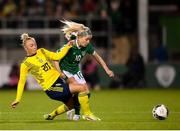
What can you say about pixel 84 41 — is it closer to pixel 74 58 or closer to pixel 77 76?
pixel 74 58

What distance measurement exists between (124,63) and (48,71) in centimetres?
1611

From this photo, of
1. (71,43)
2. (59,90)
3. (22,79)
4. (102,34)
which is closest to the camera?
(22,79)

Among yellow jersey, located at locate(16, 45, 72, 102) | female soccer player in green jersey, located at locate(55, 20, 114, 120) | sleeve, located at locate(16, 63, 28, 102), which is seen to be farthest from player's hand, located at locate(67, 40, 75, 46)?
sleeve, located at locate(16, 63, 28, 102)

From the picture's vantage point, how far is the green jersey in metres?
14.8

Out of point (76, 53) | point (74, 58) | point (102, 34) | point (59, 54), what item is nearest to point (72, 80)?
point (74, 58)

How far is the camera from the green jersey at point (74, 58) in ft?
48.4

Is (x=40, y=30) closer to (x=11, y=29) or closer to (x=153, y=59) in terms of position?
(x=11, y=29)

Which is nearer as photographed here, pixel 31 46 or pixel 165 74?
pixel 31 46

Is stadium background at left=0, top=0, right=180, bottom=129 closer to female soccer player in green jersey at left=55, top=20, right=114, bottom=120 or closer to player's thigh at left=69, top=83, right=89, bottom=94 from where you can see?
female soccer player in green jersey at left=55, top=20, right=114, bottom=120

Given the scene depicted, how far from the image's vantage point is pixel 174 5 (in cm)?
3362

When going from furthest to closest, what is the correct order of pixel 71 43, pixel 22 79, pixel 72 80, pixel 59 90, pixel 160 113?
pixel 72 80 → pixel 71 43 → pixel 160 113 → pixel 59 90 → pixel 22 79

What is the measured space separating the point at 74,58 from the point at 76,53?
15 cm

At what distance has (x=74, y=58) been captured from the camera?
14.9 meters

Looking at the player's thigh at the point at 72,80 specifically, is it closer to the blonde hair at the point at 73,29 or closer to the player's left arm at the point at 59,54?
the player's left arm at the point at 59,54
